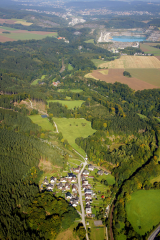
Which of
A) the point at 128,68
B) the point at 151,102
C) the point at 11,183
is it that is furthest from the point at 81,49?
the point at 11,183

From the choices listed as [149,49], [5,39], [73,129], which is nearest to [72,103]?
[73,129]

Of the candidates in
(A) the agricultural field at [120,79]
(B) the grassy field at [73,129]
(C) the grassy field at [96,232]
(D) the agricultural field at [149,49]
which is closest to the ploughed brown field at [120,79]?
(A) the agricultural field at [120,79]

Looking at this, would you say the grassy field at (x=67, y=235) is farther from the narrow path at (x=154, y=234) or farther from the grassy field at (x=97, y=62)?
the grassy field at (x=97, y=62)

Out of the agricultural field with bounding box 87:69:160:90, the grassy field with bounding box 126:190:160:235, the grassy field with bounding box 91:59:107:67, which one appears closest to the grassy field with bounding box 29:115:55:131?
the grassy field with bounding box 126:190:160:235

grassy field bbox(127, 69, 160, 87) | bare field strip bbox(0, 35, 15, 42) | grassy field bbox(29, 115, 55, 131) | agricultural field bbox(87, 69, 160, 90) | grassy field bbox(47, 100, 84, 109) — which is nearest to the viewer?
grassy field bbox(29, 115, 55, 131)

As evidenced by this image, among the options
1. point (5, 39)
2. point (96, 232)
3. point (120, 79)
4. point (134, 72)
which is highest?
point (5, 39)

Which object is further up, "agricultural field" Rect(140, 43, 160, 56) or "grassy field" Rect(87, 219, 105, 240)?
"agricultural field" Rect(140, 43, 160, 56)

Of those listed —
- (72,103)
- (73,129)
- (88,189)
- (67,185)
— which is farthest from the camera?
(72,103)

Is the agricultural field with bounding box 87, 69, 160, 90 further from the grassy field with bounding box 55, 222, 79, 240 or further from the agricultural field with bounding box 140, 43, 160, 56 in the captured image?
the grassy field with bounding box 55, 222, 79, 240

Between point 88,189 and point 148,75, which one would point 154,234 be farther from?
point 148,75
